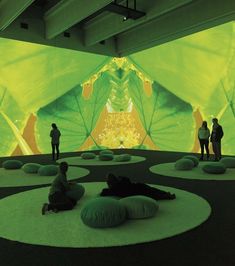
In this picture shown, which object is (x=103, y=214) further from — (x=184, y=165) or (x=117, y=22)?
(x=117, y=22)

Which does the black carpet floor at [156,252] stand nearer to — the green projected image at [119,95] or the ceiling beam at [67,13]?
the ceiling beam at [67,13]

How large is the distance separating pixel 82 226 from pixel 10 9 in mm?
8667

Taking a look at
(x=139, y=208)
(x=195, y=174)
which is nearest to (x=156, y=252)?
(x=139, y=208)

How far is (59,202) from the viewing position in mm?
4969

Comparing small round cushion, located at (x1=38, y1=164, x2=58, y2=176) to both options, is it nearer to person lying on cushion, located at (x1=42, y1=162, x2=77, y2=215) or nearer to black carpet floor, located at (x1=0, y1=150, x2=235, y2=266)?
person lying on cushion, located at (x1=42, y1=162, x2=77, y2=215)

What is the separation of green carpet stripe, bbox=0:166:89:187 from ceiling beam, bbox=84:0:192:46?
19.1 ft

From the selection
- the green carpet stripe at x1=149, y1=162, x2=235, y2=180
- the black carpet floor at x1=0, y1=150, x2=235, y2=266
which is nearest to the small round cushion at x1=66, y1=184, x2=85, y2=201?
the black carpet floor at x1=0, y1=150, x2=235, y2=266

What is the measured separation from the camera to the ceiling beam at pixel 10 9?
954 cm

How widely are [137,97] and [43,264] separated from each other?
632 inches

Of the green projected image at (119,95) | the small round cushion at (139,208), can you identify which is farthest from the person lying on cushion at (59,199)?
the green projected image at (119,95)

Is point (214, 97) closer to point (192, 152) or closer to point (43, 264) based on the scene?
point (192, 152)

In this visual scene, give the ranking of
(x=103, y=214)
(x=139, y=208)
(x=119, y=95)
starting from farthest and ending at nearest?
(x=119, y=95)
(x=139, y=208)
(x=103, y=214)

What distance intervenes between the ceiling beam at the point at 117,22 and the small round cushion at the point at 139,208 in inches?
267

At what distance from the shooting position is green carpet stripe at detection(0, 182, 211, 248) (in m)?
3.77
